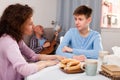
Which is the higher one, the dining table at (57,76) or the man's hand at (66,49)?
the man's hand at (66,49)

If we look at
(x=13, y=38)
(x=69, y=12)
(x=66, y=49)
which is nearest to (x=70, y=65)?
(x=13, y=38)

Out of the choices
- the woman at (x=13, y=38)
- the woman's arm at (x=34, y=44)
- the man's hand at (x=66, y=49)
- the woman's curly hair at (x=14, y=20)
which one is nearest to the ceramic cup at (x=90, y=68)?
the woman at (x=13, y=38)

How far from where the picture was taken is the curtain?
12.2ft

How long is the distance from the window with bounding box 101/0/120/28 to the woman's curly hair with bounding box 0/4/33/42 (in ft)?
7.52

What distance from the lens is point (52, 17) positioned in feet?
14.5

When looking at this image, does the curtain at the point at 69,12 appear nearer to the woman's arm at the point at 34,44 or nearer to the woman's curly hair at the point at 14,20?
the woman's arm at the point at 34,44

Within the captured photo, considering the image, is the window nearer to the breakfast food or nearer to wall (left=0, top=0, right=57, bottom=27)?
wall (left=0, top=0, right=57, bottom=27)

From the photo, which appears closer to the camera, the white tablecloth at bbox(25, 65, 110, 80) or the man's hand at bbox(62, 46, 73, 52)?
the white tablecloth at bbox(25, 65, 110, 80)

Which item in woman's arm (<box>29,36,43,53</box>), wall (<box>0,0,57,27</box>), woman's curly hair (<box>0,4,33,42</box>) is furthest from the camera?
wall (<box>0,0,57,27</box>)

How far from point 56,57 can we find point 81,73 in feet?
1.58

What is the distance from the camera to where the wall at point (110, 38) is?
315cm

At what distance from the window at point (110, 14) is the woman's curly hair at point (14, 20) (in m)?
2.29

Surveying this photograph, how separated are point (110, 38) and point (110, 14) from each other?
0.56 metres

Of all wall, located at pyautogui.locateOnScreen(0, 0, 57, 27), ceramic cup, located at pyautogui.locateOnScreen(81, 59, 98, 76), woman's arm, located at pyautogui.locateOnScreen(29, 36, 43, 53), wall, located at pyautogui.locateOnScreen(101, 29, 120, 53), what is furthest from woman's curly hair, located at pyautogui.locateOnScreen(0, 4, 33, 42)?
wall, located at pyautogui.locateOnScreen(0, 0, 57, 27)
